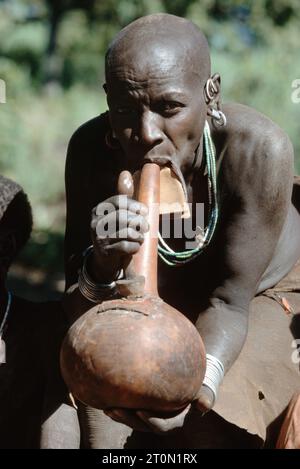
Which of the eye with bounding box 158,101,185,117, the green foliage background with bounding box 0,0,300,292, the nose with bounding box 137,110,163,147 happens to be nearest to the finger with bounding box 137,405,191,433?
the nose with bounding box 137,110,163,147

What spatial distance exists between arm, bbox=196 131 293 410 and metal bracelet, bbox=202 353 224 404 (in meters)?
0.09

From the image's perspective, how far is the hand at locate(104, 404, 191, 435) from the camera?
2580 millimetres

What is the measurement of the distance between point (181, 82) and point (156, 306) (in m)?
0.97

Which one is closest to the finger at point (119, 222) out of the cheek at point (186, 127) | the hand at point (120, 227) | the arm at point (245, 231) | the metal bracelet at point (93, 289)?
the hand at point (120, 227)

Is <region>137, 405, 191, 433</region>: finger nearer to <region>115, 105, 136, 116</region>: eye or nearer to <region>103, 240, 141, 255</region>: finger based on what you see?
<region>103, 240, 141, 255</region>: finger

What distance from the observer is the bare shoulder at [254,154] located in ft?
10.8

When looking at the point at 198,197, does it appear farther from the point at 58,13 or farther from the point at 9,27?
the point at 9,27

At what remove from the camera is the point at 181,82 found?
3.04 metres

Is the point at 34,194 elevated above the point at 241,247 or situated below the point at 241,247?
below

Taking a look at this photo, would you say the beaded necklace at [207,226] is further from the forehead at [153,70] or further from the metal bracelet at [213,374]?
the metal bracelet at [213,374]

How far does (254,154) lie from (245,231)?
0.33 metres

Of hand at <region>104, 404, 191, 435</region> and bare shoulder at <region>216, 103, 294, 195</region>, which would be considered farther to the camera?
bare shoulder at <region>216, 103, 294, 195</region>

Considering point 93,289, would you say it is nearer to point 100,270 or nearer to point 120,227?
point 100,270
